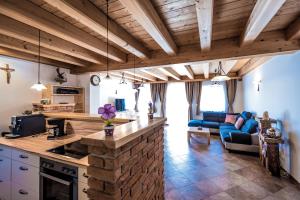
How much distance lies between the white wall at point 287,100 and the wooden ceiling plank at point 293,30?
483mm

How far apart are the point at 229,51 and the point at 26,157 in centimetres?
347

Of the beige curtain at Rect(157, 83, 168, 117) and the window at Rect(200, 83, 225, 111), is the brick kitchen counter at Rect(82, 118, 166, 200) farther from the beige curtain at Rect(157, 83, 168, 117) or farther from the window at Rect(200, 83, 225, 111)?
the beige curtain at Rect(157, 83, 168, 117)

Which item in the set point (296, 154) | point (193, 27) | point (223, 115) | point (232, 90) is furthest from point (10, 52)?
point (232, 90)

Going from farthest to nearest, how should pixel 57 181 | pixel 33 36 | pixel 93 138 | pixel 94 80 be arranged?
pixel 94 80, pixel 33 36, pixel 57 181, pixel 93 138

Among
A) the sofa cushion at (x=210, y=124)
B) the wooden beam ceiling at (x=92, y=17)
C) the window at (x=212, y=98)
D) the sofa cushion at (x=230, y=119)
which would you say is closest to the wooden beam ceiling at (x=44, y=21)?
the wooden beam ceiling at (x=92, y=17)

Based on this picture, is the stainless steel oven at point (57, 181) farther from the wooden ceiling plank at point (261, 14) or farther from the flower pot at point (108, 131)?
the wooden ceiling plank at point (261, 14)

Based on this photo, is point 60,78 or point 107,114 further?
point 60,78

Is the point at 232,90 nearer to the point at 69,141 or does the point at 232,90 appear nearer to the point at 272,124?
the point at 272,124

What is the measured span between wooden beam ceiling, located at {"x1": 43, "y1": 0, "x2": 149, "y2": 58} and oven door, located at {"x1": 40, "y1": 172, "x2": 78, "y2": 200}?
1699mm

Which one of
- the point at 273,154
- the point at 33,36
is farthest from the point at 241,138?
the point at 33,36

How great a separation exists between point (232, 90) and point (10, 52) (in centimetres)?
775

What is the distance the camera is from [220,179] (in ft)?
9.04

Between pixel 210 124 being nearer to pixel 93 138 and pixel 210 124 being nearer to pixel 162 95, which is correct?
pixel 162 95

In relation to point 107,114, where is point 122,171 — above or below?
below
